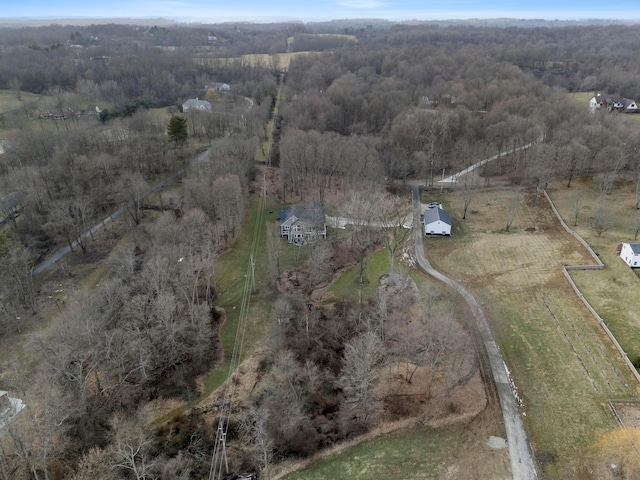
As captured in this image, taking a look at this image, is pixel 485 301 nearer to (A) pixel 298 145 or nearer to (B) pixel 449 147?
(A) pixel 298 145

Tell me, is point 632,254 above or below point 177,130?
below

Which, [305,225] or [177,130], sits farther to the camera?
[177,130]

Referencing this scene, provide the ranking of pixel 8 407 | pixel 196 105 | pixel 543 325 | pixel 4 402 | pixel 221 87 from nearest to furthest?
pixel 8 407
pixel 4 402
pixel 543 325
pixel 196 105
pixel 221 87

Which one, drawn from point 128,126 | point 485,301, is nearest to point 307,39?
point 128,126

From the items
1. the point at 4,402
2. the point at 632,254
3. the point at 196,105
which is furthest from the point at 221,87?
the point at 4,402

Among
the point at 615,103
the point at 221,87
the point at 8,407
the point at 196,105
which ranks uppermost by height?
the point at 221,87

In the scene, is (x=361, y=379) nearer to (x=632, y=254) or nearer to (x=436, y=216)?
(x=436, y=216)

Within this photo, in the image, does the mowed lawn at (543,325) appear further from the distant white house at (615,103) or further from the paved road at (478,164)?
the distant white house at (615,103)

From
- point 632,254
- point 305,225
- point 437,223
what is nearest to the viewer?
point 632,254
